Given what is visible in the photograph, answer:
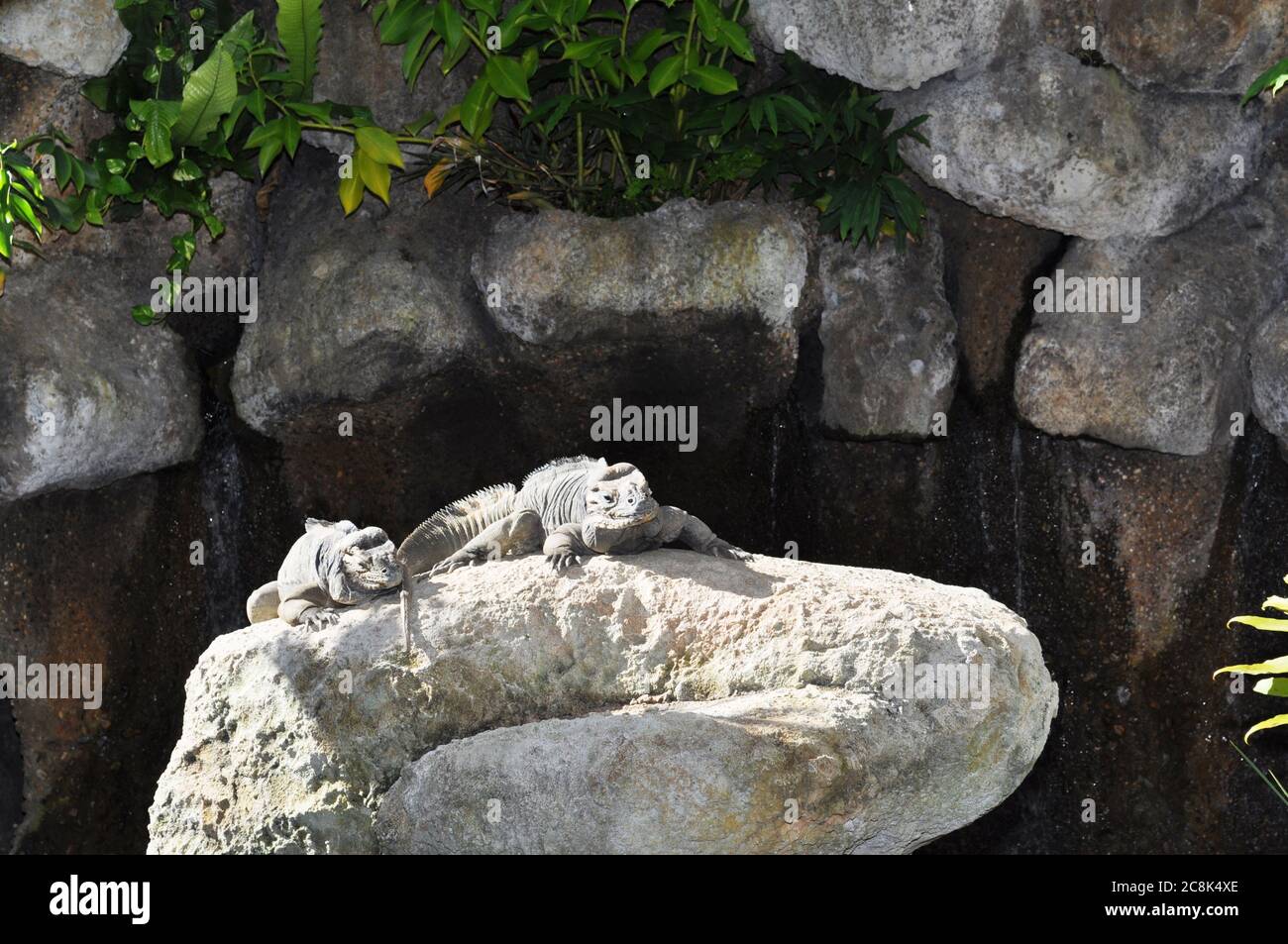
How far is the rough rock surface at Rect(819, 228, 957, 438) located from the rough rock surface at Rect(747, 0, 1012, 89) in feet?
3.65

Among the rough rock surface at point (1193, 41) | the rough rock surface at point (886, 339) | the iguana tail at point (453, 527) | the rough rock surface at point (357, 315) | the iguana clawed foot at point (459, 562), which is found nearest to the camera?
the iguana clawed foot at point (459, 562)

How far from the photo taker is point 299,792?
6.29 metres

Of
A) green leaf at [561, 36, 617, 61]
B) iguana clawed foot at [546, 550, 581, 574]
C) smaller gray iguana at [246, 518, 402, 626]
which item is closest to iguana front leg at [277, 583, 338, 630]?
smaller gray iguana at [246, 518, 402, 626]

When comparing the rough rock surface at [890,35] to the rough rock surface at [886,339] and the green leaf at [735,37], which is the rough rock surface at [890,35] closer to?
the green leaf at [735,37]

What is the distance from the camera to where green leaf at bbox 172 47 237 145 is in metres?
8.23

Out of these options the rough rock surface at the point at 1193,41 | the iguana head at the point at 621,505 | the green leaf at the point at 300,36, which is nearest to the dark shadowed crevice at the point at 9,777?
the green leaf at the point at 300,36

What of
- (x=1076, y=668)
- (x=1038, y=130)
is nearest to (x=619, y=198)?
(x=1038, y=130)

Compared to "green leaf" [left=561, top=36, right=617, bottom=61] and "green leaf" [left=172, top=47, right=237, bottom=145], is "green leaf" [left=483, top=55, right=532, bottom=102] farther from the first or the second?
"green leaf" [left=172, top=47, right=237, bottom=145]

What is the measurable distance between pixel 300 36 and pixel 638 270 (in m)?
2.09

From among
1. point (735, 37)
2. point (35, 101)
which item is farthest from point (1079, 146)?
point (35, 101)

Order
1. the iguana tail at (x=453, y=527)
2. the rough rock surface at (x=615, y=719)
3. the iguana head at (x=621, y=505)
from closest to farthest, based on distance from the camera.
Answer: the rough rock surface at (x=615, y=719)
the iguana head at (x=621, y=505)
the iguana tail at (x=453, y=527)

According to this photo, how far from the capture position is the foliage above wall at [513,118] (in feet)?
27.5

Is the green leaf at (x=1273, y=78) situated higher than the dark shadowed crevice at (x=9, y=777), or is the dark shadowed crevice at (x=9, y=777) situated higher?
the green leaf at (x=1273, y=78)

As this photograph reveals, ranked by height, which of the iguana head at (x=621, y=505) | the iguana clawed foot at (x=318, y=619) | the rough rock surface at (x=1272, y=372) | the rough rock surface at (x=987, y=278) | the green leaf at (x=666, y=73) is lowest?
the iguana clawed foot at (x=318, y=619)
